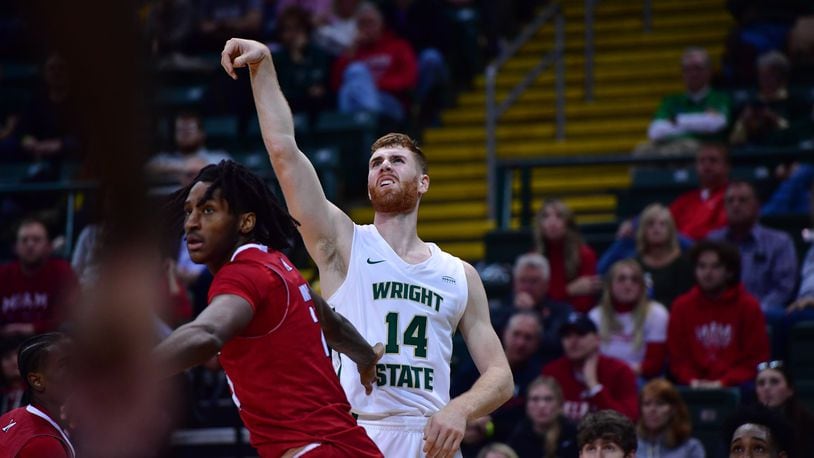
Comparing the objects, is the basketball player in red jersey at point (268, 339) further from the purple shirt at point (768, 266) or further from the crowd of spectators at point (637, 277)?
the purple shirt at point (768, 266)

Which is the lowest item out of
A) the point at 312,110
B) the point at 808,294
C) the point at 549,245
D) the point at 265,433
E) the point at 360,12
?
the point at 265,433

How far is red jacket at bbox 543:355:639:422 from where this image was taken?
348 inches

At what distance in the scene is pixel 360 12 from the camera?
48.5 ft

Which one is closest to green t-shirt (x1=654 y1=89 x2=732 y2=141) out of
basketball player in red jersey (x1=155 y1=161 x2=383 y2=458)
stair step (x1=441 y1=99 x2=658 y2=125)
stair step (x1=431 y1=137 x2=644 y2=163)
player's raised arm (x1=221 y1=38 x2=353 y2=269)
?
stair step (x1=431 y1=137 x2=644 y2=163)

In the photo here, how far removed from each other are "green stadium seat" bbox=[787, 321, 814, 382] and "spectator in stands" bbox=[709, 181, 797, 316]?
50 cm

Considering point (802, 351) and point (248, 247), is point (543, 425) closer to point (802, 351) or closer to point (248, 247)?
point (802, 351)

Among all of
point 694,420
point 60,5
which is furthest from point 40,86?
point 694,420

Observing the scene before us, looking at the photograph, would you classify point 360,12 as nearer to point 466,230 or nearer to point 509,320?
point 466,230

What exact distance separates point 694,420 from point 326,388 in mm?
5732

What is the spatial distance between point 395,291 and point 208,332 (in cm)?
222

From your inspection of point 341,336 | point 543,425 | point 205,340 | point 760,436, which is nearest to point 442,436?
point 341,336

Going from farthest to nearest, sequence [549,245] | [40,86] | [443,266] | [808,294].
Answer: [549,245] < [808,294] < [443,266] < [40,86]

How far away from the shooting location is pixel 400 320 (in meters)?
5.24

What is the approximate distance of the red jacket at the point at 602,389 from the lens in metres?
8.84
